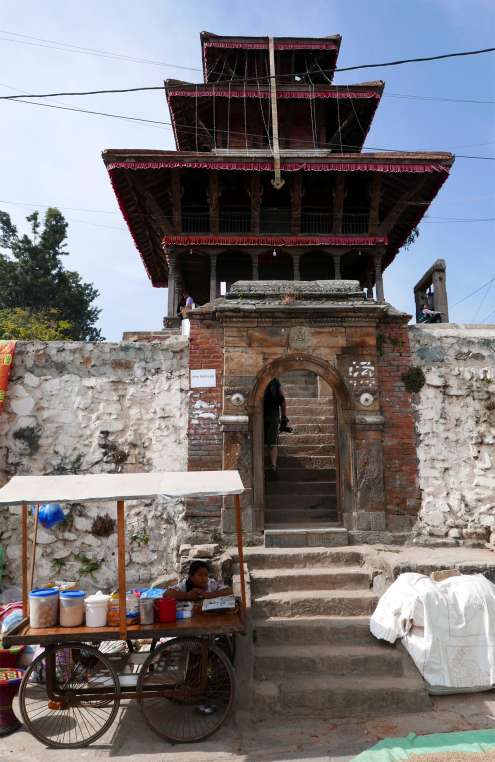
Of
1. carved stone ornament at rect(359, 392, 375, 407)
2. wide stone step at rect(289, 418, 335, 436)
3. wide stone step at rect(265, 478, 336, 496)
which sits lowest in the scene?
wide stone step at rect(265, 478, 336, 496)

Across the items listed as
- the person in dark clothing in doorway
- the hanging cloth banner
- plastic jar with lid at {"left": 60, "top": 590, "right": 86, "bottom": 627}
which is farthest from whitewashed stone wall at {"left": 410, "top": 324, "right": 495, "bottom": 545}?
the hanging cloth banner

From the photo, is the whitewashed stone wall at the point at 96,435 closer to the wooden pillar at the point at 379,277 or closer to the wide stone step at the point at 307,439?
the wide stone step at the point at 307,439

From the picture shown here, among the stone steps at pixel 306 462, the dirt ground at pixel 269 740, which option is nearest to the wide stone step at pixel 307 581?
the dirt ground at pixel 269 740

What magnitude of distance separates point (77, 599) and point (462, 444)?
17.2 ft

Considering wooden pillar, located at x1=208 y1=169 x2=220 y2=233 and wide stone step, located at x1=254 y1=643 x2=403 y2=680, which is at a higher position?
wooden pillar, located at x1=208 y1=169 x2=220 y2=233

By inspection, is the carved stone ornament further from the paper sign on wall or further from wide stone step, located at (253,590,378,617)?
wide stone step, located at (253,590,378,617)

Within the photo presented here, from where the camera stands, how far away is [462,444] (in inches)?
283

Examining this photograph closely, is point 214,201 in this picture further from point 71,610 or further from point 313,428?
point 71,610

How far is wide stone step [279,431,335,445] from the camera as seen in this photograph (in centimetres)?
923

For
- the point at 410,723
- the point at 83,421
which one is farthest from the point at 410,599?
the point at 83,421

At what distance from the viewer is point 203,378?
714 centimetres

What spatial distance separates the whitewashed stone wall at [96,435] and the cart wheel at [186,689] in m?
2.29

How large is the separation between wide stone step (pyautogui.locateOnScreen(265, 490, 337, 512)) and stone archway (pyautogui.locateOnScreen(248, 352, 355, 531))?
2.40 feet

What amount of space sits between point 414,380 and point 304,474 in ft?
8.03
